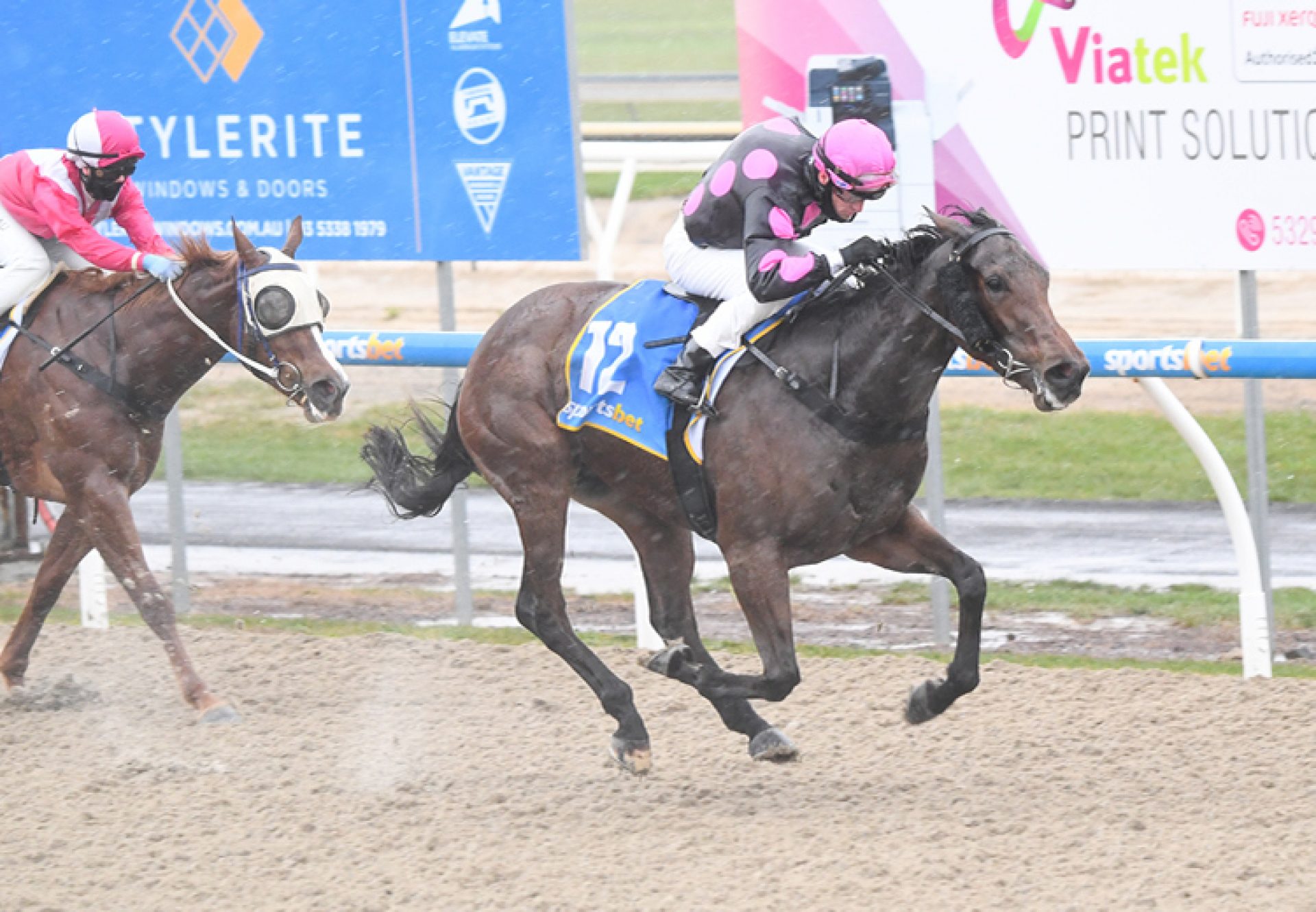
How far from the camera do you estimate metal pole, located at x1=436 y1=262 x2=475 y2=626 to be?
8.15 metres

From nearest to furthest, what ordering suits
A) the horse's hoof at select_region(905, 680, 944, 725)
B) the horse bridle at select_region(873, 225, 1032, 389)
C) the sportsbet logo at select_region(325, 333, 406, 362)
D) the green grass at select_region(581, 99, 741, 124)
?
the horse bridle at select_region(873, 225, 1032, 389) < the horse's hoof at select_region(905, 680, 944, 725) < the sportsbet logo at select_region(325, 333, 406, 362) < the green grass at select_region(581, 99, 741, 124)

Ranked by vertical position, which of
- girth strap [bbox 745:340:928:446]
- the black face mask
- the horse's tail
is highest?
the black face mask

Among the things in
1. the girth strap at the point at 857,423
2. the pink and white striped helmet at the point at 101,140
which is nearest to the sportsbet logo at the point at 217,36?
the pink and white striped helmet at the point at 101,140

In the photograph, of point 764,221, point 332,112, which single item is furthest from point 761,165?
point 332,112

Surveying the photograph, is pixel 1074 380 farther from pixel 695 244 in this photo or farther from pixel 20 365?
pixel 20 365

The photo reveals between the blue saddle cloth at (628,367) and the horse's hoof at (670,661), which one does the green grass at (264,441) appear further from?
the horse's hoof at (670,661)

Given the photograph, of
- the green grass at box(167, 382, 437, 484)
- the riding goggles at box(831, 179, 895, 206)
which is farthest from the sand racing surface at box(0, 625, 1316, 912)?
the green grass at box(167, 382, 437, 484)

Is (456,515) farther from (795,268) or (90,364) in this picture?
(795,268)

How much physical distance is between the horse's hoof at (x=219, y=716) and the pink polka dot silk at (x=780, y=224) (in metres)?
2.71

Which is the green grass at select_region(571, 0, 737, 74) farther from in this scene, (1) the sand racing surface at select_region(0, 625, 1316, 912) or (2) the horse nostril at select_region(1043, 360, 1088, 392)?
(2) the horse nostril at select_region(1043, 360, 1088, 392)

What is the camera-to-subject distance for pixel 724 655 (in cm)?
755

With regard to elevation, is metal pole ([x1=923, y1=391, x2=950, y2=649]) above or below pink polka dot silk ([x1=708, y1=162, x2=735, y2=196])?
below

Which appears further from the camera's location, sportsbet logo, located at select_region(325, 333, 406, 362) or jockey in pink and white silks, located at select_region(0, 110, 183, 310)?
sportsbet logo, located at select_region(325, 333, 406, 362)

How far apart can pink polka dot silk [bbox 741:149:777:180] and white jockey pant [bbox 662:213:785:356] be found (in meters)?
0.23
